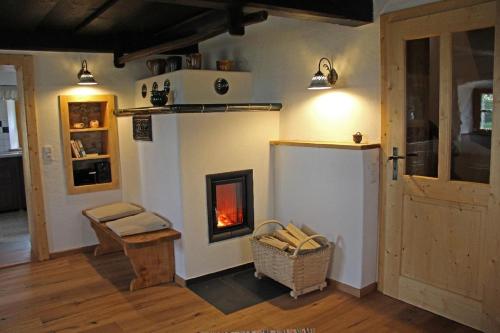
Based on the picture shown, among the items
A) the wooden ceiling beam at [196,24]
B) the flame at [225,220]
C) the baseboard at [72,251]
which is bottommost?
the baseboard at [72,251]

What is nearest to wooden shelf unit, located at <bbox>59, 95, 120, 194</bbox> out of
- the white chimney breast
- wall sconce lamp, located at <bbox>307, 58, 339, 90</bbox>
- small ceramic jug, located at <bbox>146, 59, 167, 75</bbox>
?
small ceramic jug, located at <bbox>146, 59, 167, 75</bbox>

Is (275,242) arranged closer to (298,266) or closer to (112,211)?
(298,266)

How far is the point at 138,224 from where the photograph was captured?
3.89 m

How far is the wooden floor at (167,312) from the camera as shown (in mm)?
3045

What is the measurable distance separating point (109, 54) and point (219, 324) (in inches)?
124

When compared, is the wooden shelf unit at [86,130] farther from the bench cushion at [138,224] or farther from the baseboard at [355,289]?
the baseboard at [355,289]

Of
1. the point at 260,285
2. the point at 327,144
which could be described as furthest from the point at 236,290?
the point at 327,144

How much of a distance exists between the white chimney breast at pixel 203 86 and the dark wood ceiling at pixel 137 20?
0.31 m

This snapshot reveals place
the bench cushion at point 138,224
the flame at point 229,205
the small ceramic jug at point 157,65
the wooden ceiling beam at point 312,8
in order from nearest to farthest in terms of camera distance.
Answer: the wooden ceiling beam at point 312,8
the bench cushion at point 138,224
the flame at point 229,205
the small ceramic jug at point 157,65

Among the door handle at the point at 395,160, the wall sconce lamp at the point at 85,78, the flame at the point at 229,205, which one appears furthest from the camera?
the wall sconce lamp at the point at 85,78

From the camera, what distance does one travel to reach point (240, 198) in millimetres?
4094

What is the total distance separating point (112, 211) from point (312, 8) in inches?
111

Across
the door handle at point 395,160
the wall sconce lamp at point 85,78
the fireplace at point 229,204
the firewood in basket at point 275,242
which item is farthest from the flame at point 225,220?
the wall sconce lamp at point 85,78

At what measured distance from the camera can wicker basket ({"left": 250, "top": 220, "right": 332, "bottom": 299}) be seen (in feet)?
11.2
